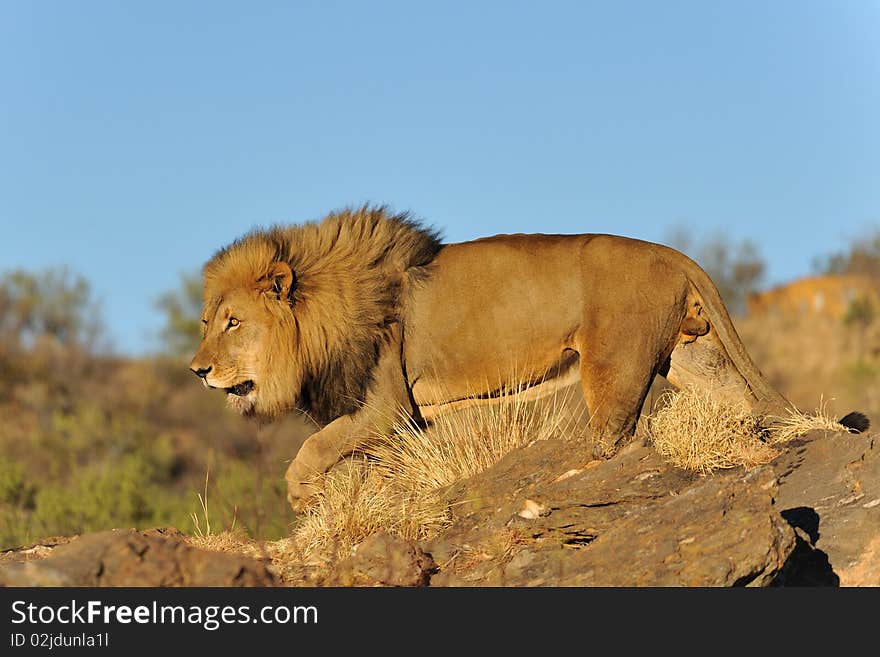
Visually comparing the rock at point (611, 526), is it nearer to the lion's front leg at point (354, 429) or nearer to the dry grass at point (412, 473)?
the dry grass at point (412, 473)

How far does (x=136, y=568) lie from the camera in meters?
5.28

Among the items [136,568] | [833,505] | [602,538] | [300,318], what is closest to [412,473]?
[300,318]

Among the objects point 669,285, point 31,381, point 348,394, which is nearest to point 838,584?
point 669,285

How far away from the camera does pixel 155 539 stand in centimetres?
557

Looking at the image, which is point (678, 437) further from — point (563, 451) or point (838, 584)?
point (838, 584)

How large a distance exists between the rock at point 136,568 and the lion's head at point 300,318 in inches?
130

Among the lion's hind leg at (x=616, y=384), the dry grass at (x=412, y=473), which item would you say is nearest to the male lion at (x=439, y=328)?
the lion's hind leg at (x=616, y=384)

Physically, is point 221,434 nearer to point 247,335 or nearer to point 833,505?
point 247,335

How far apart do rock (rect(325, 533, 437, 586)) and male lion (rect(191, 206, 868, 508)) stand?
1787 millimetres

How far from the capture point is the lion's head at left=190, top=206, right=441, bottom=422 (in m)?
8.71

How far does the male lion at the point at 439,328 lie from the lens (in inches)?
339

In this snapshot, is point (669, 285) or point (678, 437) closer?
point (678, 437)

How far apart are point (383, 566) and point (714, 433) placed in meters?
2.35
